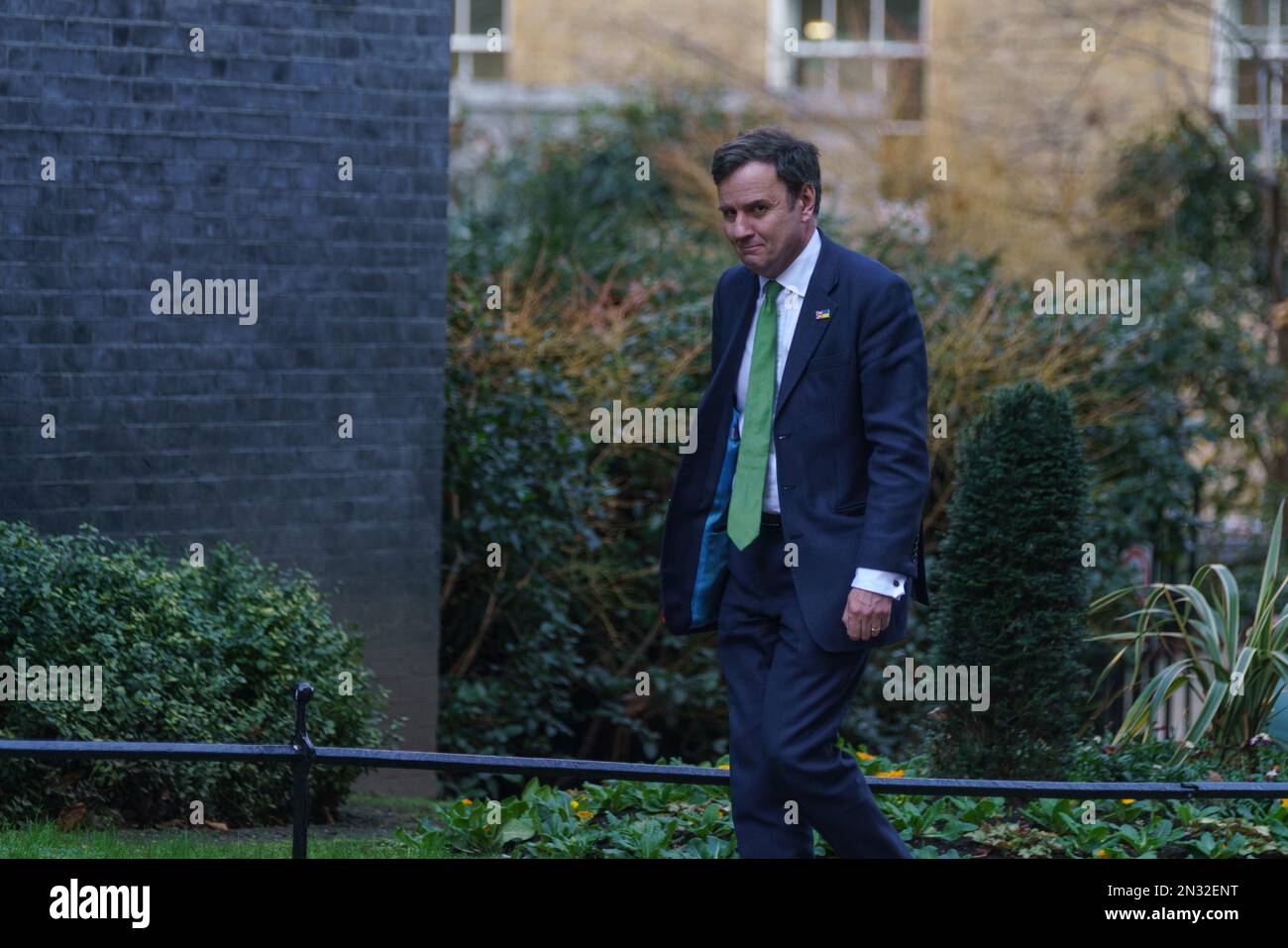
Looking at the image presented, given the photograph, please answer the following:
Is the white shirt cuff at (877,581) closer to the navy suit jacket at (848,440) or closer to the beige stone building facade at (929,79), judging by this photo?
the navy suit jacket at (848,440)


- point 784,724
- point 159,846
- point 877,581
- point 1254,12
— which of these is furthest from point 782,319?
point 1254,12

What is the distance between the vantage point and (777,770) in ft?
13.3

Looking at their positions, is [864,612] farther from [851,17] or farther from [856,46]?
[851,17]

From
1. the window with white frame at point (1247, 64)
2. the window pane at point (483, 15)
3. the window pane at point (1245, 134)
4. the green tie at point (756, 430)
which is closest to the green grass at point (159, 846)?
the green tie at point (756, 430)

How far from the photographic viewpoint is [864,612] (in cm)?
391

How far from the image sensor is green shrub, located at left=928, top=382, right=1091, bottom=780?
5.48 meters

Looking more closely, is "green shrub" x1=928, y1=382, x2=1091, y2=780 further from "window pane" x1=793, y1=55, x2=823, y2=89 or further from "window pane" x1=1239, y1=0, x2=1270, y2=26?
"window pane" x1=1239, y1=0, x2=1270, y2=26

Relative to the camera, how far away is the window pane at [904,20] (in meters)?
17.1

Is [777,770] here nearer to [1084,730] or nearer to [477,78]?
[1084,730]

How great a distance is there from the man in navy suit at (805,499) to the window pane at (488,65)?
45.8 ft

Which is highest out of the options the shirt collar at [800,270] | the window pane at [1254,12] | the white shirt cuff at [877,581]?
the window pane at [1254,12]
